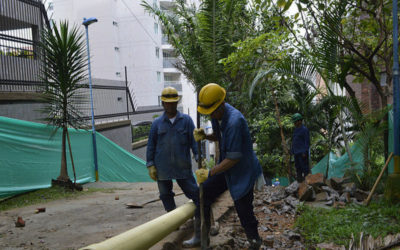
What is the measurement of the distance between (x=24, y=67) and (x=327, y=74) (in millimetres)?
7534

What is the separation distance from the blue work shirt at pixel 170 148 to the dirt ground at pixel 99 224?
722mm

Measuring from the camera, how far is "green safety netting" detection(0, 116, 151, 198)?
694cm

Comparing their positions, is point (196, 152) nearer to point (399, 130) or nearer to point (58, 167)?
point (399, 130)

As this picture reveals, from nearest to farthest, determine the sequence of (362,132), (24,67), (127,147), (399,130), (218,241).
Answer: (218,241) → (399,130) → (362,132) → (24,67) → (127,147)

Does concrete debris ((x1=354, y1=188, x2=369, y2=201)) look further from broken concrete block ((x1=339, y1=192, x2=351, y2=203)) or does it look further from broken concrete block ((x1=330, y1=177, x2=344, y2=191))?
broken concrete block ((x1=330, y1=177, x2=344, y2=191))

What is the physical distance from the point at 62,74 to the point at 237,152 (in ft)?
19.6

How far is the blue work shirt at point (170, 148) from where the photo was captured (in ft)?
13.9

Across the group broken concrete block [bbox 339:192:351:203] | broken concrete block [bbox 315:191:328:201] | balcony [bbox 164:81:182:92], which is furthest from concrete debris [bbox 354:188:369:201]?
balcony [bbox 164:81:182:92]

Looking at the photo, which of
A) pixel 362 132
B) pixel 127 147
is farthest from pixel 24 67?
pixel 362 132

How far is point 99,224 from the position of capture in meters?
4.82

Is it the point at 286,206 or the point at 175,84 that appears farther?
the point at 175,84

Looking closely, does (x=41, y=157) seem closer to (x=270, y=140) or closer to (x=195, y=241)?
(x=195, y=241)

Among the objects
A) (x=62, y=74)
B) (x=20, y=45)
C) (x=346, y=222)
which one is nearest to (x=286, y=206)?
(x=346, y=222)

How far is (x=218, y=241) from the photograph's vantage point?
3938 mm
